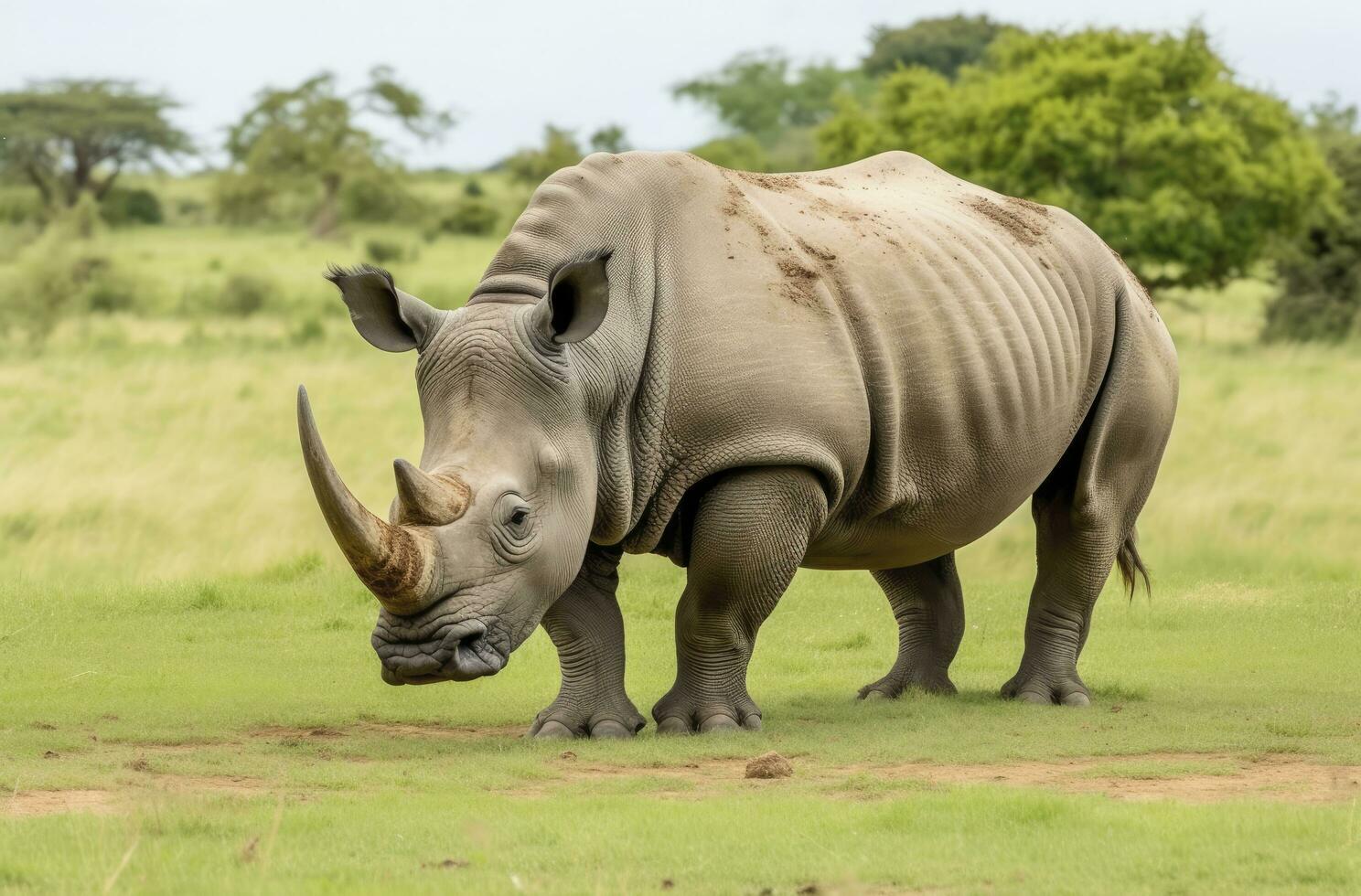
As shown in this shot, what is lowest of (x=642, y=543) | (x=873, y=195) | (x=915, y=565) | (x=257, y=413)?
(x=257, y=413)

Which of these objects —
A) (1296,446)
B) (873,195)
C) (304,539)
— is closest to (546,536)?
(873,195)

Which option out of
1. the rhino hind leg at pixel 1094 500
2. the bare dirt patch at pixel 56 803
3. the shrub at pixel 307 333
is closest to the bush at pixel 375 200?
the shrub at pixel 307 333

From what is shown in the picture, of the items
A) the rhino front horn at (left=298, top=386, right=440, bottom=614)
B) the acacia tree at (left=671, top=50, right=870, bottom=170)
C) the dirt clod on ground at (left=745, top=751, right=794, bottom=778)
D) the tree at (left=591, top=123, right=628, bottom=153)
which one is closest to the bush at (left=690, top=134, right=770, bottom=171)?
the tree at (left=591, top=123, right=628, bottom=153)

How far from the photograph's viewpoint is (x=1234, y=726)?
8539 mm

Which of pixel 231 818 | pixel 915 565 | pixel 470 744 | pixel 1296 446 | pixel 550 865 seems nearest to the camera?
pixel 550 865

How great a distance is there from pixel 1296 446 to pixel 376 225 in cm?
3532

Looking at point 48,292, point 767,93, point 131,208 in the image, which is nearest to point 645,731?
point 48,292

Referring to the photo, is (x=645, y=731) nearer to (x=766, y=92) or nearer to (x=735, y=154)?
(x=735, y=154)

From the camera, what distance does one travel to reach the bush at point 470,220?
50750 millimetres

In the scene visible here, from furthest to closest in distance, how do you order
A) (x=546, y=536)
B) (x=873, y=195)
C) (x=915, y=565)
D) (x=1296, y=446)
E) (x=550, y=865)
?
(x=1296, y=446), (x=915, y=565), (x=873, y=195), (x=546, y=536), (x=550, y=865)

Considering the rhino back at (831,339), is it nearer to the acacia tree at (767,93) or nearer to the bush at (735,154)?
the bush at (735,154)

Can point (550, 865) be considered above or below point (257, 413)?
above

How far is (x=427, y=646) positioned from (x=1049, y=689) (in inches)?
146

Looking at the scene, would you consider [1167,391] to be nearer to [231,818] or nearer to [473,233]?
[231,818]
